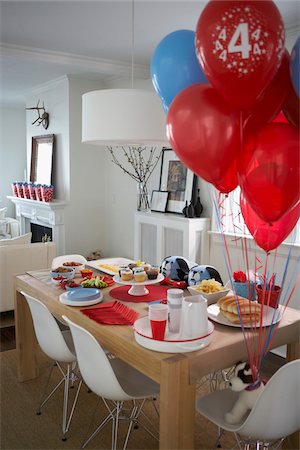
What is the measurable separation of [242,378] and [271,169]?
0.88 m

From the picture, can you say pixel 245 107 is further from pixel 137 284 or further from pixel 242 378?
pixel 137 284

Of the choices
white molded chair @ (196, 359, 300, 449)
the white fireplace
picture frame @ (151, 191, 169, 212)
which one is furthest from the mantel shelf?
white molded chair @ (196, 359, 300, 449)

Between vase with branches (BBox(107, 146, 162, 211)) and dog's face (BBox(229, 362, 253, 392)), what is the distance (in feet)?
10.4

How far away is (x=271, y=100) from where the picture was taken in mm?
1338

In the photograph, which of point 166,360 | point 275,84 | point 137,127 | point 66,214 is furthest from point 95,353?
point 66,214

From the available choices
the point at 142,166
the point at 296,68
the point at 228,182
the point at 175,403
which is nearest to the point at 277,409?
the point at 175,403

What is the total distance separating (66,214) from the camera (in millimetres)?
5555

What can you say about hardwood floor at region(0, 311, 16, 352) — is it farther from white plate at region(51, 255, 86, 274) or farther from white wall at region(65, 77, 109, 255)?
white wall at region(65, 77, 109, 255)

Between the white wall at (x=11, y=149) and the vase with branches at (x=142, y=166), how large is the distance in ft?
11.0

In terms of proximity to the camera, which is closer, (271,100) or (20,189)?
(271,100)

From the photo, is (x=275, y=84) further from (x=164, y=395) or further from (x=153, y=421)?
(x=153, y=421)

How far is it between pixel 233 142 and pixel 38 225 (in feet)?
17.4

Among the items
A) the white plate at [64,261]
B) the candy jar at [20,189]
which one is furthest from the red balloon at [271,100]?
the candy jar at [20,189]

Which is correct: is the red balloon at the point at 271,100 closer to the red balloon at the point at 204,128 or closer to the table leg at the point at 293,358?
the red balloon at the point at 204,128
